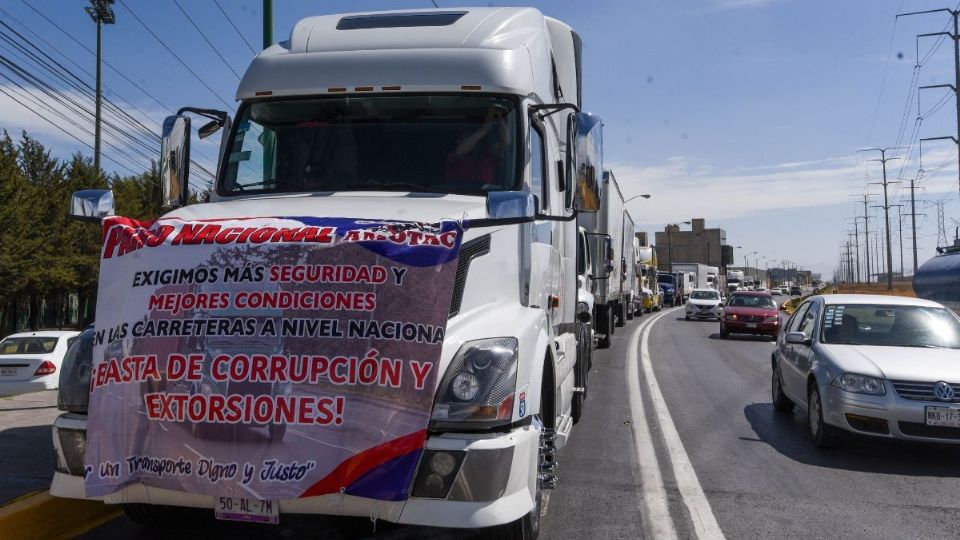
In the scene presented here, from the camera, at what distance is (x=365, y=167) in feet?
17.9

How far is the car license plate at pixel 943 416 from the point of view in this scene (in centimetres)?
729

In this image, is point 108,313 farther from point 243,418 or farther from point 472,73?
point 472,73

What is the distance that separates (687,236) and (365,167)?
4485 inches

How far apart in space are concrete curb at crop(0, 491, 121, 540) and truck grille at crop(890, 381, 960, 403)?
6418 mm

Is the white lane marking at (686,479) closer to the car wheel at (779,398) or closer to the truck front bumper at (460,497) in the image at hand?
the car wheel at (779,398)

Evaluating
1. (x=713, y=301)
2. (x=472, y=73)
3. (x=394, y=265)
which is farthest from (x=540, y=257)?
(x=713, y=301)

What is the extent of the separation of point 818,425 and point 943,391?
3.87 ft

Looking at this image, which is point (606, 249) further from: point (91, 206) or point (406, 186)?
point (91, 206)

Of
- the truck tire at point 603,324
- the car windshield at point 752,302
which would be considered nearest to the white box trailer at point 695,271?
the car windshield at point 752,302

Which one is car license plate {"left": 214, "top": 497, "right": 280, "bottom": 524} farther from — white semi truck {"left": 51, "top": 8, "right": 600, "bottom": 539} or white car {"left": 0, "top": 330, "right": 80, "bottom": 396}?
white car {"left": 0, "top": 330, "right": 80, "bottom": 396}

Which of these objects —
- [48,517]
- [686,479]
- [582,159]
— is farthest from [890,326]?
[48,517]

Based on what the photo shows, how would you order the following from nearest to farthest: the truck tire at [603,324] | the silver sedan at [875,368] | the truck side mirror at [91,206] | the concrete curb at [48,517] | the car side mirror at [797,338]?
the concrete curb at [48,517]
the truck side mirror at [91,206]
the silver sedan at [875,368]
the car side mirror at [797,338]
the truck tire at [603,324]

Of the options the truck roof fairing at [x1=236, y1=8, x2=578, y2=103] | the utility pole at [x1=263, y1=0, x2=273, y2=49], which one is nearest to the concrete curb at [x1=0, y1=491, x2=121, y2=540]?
the truck roof fairing at [x1=236, y1=8, x2=578, y2=103]

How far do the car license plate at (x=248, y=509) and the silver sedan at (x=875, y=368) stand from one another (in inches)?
227
